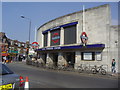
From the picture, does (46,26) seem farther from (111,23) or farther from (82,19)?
(111,23)

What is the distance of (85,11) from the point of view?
21.1 meters

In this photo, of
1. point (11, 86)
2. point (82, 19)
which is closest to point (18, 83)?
point (11, 86)

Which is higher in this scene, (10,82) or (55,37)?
(55,37)

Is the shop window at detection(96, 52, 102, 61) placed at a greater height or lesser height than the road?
greater

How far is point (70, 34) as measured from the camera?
23734mm

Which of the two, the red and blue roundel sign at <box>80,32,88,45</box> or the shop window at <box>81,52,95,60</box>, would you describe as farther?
the red and blue roundel sign at <box>80,32,88,45</box>

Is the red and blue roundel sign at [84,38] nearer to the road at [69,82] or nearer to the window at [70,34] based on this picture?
the window at [70,34]

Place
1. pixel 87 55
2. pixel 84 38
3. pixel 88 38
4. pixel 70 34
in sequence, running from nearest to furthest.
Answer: pixel 84 38
pixel 87 55
pixel 88 38
pixel 70 34

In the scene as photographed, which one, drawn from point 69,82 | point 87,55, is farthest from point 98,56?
point 69,82

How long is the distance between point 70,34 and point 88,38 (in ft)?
14.2

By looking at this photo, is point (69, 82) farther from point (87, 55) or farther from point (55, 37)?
point (55, 37)

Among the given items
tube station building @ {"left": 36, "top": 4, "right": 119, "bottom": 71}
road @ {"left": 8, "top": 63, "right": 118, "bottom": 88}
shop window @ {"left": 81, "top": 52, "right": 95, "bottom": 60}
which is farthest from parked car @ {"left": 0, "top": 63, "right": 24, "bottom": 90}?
shop window @ {"left": 81, "top": 52, "right": 95, "bottom": 60}

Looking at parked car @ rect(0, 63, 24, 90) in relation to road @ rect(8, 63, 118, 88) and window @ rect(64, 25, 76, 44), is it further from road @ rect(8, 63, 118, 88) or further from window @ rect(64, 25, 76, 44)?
window @ rect(64, 25, 76, 44)

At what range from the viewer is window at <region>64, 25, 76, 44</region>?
75.5 ft
